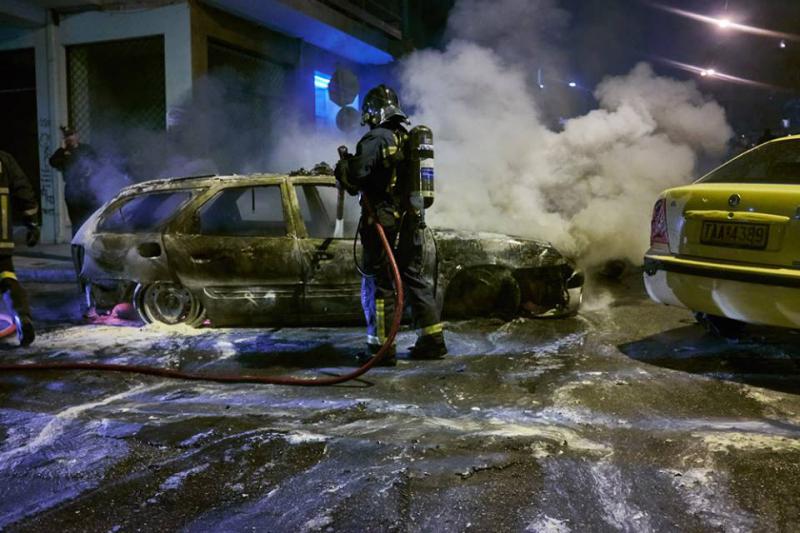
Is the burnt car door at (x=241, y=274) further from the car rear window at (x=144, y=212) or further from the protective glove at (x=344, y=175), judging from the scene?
the protective glove at (x=344, y=175)

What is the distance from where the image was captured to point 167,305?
17.0ft

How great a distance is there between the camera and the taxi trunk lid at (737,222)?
139 inches

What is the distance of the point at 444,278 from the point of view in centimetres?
511

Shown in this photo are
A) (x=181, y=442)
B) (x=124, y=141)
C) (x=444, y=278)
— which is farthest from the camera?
(x=124, y=141)

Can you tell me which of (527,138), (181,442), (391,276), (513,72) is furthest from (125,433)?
(513,72)

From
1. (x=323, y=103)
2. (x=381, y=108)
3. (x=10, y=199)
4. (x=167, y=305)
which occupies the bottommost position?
(x=167, y=305)

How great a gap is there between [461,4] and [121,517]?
7095 mm

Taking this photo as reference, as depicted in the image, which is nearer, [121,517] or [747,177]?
[121,517]

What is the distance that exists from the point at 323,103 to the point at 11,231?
9144 mm

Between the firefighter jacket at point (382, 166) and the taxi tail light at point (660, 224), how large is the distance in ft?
5.71

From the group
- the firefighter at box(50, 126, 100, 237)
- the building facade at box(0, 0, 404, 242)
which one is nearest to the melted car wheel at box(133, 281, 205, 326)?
the firefighter at box(50, 126, 100, 237)

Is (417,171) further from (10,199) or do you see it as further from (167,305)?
(10,199)

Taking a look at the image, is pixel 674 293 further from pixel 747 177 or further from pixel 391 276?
pixel 391 276

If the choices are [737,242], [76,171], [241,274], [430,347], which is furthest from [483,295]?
[76,171]
